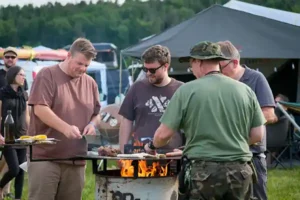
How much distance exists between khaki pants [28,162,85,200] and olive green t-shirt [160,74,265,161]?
4.56 ft

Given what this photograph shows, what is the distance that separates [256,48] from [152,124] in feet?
24.0

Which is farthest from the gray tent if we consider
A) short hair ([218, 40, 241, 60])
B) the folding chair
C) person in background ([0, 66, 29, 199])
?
short hair ([218, 40, 241, 60])

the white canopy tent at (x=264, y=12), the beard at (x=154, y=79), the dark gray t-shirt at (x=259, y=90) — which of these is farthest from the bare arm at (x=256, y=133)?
the white canopy tent at (x=264, y=12)

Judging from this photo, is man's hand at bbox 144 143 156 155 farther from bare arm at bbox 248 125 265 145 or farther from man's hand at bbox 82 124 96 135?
bare arm at bbox 248 125 265 145

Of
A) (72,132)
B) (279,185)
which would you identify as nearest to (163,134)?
(72,132)

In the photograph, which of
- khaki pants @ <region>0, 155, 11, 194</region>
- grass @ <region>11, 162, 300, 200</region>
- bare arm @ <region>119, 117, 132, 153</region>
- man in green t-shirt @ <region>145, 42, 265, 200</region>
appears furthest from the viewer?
grass @ <region>11, 162, 300, 200</region>

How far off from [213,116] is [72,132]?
4.51 ft

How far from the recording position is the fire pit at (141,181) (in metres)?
5.56

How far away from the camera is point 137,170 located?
5.58 metres

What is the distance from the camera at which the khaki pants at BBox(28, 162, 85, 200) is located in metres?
5.96

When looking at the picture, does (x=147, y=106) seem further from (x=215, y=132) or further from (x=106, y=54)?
(x=106, y=54)

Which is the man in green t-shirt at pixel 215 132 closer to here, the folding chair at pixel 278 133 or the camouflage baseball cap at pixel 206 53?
the camouflage baseball cap at pixel 206 53

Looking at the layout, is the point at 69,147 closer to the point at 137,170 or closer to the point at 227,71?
the point at 137,170

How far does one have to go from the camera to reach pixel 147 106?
6133 millimetres
